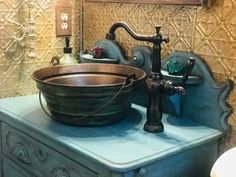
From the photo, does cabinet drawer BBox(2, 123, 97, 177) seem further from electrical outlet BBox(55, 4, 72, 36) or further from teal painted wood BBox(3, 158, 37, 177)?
electrical outlet BBox(55, 4, 72, 36)

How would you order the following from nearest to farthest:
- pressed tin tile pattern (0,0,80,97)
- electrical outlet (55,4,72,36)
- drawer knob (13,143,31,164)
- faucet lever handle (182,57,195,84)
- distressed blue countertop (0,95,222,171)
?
distressed blue countertop (0,95,222,171) → faucet lever handle (182,57,195,84) → drawer knob (13,143,31,164) → pressed tin tile pattern (0,0,80,97) → electrical outlet (55,4,72,36)

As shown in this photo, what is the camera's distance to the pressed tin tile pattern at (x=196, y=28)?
106 centimetres

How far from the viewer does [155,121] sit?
1063 mm

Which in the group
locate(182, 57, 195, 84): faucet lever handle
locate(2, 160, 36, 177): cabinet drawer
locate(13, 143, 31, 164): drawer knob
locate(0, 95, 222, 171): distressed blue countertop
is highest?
locate(182, 57, 195, 84): faucet lever handle

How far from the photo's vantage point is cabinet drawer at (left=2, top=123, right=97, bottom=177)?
38.5 inches

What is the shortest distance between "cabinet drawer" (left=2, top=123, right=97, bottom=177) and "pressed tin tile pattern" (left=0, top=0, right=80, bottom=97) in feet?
0.85

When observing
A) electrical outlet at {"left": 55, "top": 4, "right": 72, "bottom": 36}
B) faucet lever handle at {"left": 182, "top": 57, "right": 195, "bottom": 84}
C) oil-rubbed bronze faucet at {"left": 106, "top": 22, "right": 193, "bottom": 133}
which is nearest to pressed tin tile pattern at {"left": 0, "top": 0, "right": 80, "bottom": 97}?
electrical outlet at {"left": 55, "top": 4, "right": 72, "bottom": 36}

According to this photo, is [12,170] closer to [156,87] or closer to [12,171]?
[12,171]

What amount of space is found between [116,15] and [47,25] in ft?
0.96

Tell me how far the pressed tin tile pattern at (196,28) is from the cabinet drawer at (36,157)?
470 millimetres

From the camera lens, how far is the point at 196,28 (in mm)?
1141

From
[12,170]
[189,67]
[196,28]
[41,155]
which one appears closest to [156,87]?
[189,67]

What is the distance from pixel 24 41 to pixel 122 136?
645mm

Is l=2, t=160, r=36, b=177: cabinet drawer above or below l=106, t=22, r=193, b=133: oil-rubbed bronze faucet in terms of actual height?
below
